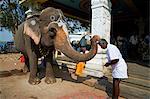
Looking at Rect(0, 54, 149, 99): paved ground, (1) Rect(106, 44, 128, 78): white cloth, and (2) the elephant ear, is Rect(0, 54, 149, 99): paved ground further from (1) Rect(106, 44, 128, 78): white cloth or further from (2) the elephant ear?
(2) the elephant ear

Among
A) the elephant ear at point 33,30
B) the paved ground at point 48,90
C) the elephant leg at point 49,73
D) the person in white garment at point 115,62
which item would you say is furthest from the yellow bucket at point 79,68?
the person in white garment at point 115,62

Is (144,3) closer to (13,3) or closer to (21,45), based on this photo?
(21,45)

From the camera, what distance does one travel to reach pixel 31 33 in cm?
746

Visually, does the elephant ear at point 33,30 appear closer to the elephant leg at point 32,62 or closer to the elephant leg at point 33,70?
the elephant leg at point 32,62

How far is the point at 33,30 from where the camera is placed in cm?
746

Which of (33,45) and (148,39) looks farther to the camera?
(148,39)

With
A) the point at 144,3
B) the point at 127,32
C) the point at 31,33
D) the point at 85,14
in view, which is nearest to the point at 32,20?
the point at 31,33

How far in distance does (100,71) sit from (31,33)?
282 centimetres

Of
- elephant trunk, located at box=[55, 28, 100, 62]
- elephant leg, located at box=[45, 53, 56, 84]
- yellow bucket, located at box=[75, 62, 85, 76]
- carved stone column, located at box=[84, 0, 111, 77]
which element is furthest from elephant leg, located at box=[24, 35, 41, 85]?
carved stone column, located at box=[84, 0, 111, 77]

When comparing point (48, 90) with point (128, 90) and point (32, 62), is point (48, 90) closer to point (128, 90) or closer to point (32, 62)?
point (32, 62)

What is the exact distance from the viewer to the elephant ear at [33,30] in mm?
7383

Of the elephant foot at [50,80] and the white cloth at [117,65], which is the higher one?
the white cloth at [117,65]

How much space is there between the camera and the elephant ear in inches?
291

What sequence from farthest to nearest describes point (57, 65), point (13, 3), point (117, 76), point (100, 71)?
point (13, 3) → point (57, 65) → point (100, 71) → point (117, 76)
